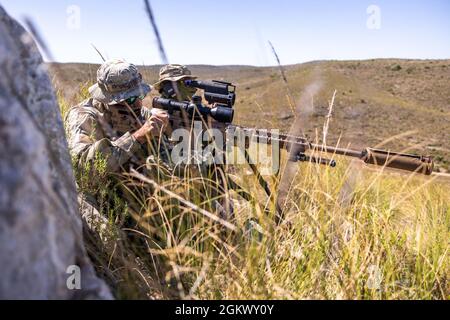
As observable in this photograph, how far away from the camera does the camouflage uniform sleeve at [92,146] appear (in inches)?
105

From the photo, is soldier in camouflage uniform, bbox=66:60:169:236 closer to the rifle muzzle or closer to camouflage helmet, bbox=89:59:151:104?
camouflage helmet, bbox=89:59:151:104

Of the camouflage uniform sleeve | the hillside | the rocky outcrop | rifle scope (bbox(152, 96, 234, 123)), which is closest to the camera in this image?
the rocky outcrop

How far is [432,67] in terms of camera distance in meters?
48.9

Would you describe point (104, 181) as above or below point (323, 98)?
above

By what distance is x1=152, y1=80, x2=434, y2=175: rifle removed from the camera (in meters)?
2.52

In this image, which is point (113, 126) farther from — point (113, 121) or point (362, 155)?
point (362, 155)

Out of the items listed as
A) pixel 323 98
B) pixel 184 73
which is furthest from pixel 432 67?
pixel 184 73

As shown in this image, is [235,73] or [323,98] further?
[235,73]

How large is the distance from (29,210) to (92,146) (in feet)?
6.02

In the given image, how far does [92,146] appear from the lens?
2699mm

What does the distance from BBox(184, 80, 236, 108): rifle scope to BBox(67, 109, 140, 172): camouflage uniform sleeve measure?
2.45 feet

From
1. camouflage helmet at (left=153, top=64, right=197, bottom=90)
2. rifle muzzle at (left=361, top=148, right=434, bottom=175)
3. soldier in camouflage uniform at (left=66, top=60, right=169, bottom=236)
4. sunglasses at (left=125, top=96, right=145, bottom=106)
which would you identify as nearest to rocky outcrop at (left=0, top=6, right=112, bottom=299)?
soldier in camouflage uniform at (left=66, top=60, right=169, bottom=236)
